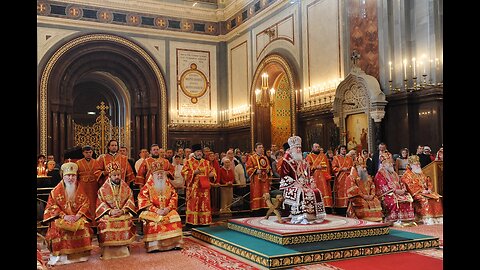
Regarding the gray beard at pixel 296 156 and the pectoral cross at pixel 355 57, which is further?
the pectoral cross at pixel 355 57

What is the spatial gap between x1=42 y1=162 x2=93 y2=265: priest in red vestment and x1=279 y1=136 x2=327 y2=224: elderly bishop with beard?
10.8ft

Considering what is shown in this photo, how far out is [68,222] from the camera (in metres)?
6.86

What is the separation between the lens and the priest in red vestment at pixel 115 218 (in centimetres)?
716

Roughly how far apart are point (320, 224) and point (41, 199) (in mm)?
5359

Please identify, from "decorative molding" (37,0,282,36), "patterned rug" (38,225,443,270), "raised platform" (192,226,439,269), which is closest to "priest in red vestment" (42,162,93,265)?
"patterned rug" (38,225,443,270)

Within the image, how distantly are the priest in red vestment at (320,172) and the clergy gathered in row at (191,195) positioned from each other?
0.02m

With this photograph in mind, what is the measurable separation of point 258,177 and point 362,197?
2523 millimetres

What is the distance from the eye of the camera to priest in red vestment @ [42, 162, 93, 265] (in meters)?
6.83

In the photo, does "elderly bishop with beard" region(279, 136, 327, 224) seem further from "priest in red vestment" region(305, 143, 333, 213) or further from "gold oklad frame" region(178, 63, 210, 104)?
"gold oklad frame" region(178, 63, 210, 104)

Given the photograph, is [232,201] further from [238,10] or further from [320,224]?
[238,10]

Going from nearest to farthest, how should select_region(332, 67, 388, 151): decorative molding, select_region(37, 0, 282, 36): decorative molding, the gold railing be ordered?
1. the gold railing
2. select_region(332, 67, 388, 151): decorative molding
3. select_region(37, 0, 282, 36): decorative molding

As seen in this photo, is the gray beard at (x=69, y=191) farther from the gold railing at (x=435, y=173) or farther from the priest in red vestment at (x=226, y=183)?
the gold railing at (x=435, y=173)

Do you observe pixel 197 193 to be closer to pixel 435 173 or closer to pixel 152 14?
pixel 435 173

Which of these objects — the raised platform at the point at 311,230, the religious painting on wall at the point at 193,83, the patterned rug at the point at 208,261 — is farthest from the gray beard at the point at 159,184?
the religious painting on wall at the point at 193,83
